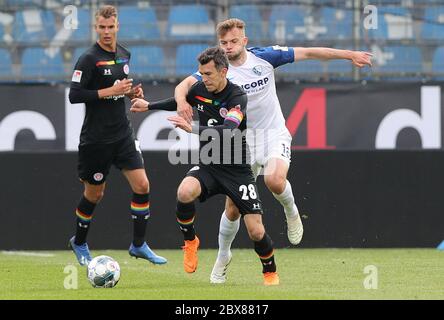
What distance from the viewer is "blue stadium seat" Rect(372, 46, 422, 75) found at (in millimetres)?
14922

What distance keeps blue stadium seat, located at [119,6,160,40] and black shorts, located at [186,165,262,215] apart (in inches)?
248

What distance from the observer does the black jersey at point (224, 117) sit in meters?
8.79

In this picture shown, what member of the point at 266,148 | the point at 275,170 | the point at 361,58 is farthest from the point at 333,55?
the point at 275,170

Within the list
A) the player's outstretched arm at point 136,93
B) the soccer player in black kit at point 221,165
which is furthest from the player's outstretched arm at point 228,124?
the player's outstretched arm at point 136,93

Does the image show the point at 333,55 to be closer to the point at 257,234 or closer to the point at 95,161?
the point at 257,234

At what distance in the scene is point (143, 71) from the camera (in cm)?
1490

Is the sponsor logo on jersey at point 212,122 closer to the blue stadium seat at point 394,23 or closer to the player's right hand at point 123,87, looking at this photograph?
the player's right hand at point 123,87

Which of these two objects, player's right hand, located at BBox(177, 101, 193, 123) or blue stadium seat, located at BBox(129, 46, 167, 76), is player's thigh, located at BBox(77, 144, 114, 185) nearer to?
player's right hand, located at BBox(177, 101, 193, 123)

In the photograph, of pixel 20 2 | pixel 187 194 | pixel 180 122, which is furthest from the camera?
pixel 20 2

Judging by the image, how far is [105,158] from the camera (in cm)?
1051

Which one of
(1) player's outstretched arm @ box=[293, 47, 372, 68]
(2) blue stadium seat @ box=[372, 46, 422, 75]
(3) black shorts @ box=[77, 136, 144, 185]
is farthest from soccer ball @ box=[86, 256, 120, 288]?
(2) blue stadium seat @ box=[372, 46, 422, 75]

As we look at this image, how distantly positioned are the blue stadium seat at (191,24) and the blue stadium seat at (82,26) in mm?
1090

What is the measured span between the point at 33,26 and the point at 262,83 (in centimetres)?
568
